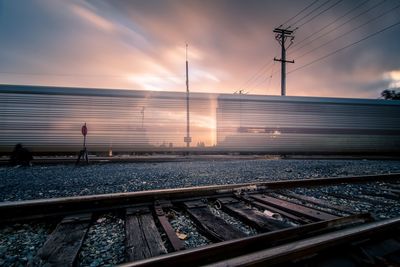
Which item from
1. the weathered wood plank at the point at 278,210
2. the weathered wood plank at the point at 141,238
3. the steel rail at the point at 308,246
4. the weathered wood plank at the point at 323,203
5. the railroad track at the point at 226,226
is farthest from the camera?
the weathered wood plank at the point at 323,203

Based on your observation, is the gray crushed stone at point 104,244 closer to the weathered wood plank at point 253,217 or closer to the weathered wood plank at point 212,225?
the weathered wood plank at point 212,225

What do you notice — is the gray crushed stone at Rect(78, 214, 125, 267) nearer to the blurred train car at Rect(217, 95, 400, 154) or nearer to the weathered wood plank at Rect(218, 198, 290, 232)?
the weathered wood plank at Rect(218, 198, 290, 232)

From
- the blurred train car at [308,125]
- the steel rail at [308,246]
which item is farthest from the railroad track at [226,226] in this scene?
the blurred train car at [308,125]

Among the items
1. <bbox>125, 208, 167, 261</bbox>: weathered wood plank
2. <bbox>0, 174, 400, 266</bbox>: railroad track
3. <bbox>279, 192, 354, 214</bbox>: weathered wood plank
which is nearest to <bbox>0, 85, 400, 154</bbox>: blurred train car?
<bbox>0, 174, 400, 266</bbox>: railroad track

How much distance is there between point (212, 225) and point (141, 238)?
0.70 m

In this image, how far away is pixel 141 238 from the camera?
1.78 meters

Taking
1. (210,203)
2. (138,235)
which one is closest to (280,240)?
(138,235)

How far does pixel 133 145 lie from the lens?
1070 cm

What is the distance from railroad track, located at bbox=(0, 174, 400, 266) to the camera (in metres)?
1.41

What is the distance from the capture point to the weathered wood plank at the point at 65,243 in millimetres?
1492

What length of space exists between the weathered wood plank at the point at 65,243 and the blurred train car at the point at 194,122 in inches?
347

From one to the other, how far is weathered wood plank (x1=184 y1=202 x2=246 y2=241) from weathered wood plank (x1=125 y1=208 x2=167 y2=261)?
1.54ft

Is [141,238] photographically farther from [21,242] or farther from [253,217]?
[253,217]

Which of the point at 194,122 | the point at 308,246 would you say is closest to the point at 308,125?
the point at 194,122
